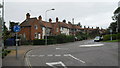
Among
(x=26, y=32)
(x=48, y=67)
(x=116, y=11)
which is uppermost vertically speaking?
(x=116, y=11)

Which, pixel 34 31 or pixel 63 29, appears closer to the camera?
pixel 34 31

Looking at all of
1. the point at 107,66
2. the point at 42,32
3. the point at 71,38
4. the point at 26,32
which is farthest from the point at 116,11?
the point at 107,66

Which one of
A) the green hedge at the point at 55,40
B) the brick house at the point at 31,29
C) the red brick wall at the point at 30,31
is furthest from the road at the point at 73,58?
the brick house at the point at 31,29

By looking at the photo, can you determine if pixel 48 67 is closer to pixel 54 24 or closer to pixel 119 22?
pixel 119 22

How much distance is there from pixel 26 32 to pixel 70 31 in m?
35.3

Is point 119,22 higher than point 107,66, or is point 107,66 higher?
point 119,22

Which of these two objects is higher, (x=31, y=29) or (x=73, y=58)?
(x=31, y=29)

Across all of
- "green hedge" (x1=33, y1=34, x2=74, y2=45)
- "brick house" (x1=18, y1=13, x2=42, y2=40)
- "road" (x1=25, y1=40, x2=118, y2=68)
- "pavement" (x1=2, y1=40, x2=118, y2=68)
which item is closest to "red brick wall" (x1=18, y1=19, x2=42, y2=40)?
"brick house" (x1=18, y1=13, x2=42, y2=40)

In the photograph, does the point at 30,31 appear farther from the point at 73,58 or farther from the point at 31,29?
the point at 73,58

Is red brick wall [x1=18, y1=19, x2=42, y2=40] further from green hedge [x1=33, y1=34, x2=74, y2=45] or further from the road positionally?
the road

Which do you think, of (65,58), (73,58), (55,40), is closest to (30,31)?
(55,40)

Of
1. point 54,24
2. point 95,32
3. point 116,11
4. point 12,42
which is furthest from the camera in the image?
point 95,32

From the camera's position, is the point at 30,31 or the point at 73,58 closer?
the point at 73,58

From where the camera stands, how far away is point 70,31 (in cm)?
8075
